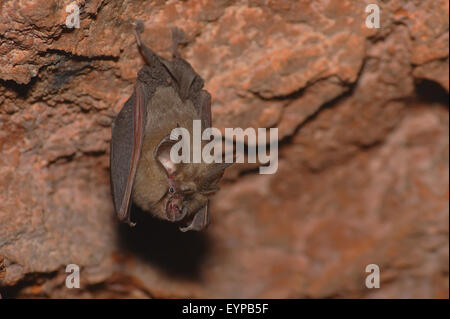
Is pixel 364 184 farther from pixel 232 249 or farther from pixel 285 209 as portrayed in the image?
pixel 232 249

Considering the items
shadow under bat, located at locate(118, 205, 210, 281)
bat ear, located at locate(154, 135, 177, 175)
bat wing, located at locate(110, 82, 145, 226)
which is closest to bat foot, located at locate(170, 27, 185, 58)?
bat wing, located at locate(110, 82, 145, 226)

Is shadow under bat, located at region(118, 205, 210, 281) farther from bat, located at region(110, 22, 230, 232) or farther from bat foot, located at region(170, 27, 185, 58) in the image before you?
bat foot, located at region(170, 27, 185, 58)

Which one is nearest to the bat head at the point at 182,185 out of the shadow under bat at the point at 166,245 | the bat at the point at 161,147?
the bat at the point at 161,147

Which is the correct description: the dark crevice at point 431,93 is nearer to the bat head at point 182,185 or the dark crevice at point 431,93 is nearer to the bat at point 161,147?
the bat at point 161,147

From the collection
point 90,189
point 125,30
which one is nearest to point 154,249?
point 90,189

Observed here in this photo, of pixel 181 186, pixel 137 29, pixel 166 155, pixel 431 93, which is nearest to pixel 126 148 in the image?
pixel 166 155

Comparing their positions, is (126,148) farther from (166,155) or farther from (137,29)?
(137,29)

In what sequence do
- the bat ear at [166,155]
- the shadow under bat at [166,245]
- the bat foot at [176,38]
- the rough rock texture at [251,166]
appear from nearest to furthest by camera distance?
the bat ear at [166,155] → the rough rock texture at [251,166] → the bat foot at [176,38] → the shadow under bat at [166,245]
